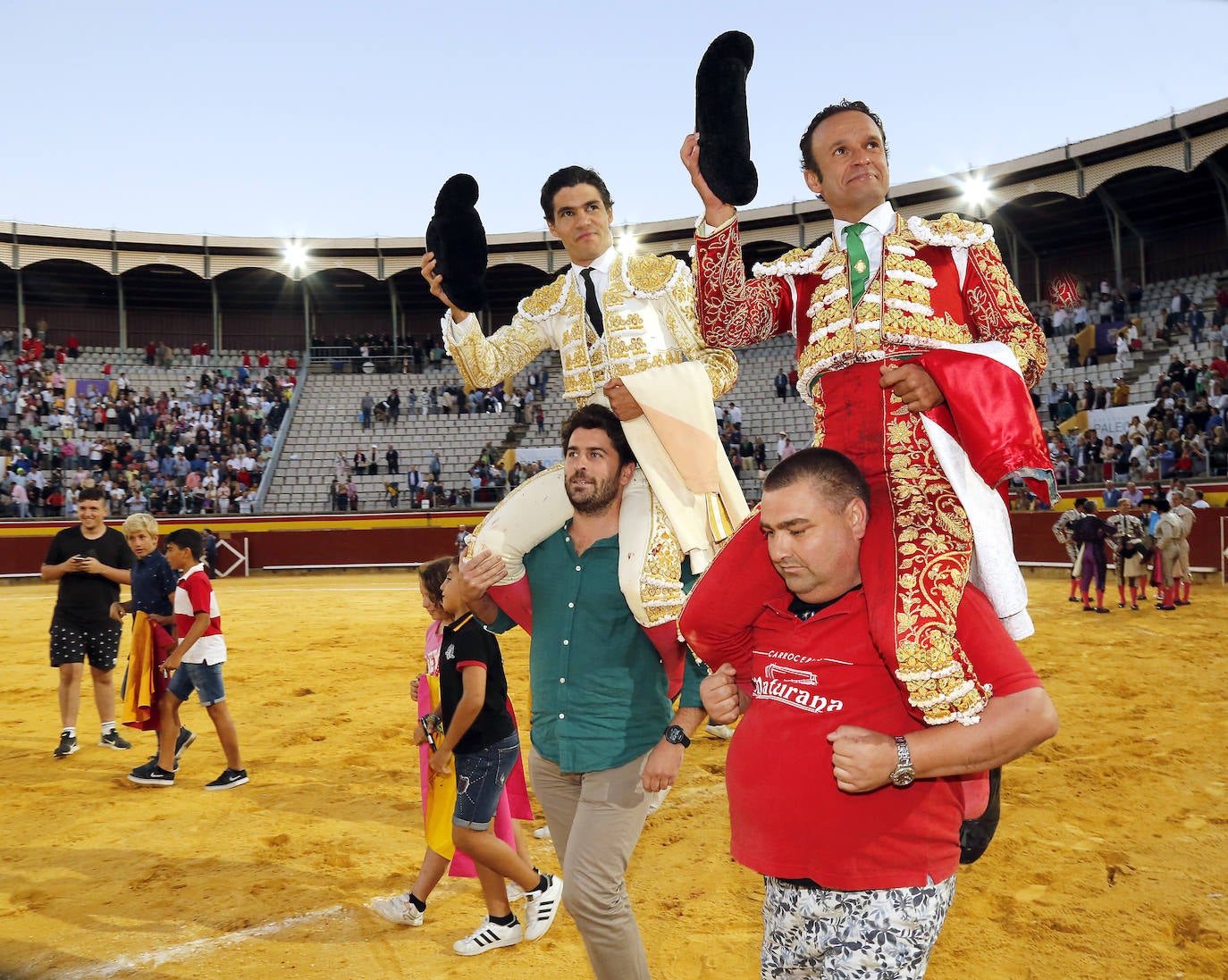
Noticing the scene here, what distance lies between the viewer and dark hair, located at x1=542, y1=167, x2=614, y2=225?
3047mm

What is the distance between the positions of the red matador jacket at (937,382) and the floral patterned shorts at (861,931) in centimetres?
36

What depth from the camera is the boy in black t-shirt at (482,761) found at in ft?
11.5

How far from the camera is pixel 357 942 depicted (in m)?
3.61

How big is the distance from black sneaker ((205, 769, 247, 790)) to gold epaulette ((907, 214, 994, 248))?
5.02 metres

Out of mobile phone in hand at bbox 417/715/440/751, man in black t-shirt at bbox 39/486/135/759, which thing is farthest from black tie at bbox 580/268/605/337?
man in black t-shirt at bbox 39/486/135/759

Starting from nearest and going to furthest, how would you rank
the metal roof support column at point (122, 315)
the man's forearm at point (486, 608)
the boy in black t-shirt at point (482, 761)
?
the man's forearm at point (486, 608) → the boy in black t-shirt at point (482, 761) → the metal roof support column at point (122, 315)

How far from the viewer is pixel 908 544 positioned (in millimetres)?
1752

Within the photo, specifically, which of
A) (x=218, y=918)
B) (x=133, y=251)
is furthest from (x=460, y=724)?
(x=133, y=251)

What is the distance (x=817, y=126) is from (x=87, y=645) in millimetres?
6112

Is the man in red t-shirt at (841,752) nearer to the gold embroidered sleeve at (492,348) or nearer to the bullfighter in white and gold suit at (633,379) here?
the bullfighter in white and gold suit at (633,379)

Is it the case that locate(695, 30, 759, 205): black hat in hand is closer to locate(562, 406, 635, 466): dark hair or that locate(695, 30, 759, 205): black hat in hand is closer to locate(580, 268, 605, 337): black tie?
locate(562, 406, 635, 466): dark hair

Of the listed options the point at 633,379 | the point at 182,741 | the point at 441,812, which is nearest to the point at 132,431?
the point at 182,741

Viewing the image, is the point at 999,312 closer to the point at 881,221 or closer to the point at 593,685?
the point at 881,221

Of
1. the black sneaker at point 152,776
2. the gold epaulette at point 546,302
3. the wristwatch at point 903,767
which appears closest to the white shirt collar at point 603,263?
the gold epaulette at point 546,302
